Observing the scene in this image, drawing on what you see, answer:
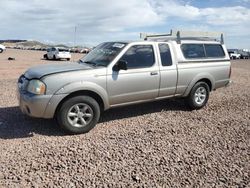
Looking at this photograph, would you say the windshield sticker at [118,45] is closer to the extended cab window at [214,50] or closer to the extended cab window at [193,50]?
the extended cab window at [193,50]

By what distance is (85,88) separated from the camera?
19.7ft

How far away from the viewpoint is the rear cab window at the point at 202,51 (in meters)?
7.90

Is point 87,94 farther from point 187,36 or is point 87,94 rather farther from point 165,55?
point 187,36

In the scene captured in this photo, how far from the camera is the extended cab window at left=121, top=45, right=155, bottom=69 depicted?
266 inches

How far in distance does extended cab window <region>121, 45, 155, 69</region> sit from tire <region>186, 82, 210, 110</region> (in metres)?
1.60

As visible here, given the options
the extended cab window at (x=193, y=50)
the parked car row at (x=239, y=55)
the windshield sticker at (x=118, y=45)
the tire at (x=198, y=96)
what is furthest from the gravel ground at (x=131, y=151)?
the parked car row at (x=239, y=55)

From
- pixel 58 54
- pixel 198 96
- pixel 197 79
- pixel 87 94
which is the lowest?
pixel 198 96

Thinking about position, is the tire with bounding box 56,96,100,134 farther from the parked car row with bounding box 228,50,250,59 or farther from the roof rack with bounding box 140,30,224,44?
the parked car row with bounding box 228,50,250,59

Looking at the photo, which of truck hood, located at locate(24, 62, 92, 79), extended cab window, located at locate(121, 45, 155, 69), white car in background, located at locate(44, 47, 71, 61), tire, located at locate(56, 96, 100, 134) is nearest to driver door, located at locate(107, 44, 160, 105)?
extended cab window, located at locate(121, 45, 155, 69)

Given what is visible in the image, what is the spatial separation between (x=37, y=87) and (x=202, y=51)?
14.9 feet

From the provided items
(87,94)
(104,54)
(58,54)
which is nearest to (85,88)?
(87,94)

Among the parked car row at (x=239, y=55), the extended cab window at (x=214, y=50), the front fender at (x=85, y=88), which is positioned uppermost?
the parked car row at (x=239, y=55)

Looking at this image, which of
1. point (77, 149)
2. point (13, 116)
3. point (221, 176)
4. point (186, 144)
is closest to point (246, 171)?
point (221, 176)

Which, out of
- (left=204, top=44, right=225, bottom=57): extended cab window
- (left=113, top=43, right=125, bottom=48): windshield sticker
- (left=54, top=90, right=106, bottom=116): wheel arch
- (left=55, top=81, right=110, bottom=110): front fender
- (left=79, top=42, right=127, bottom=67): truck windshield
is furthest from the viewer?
(left=204, top=44, right=225, bottom=57): extended cab window
